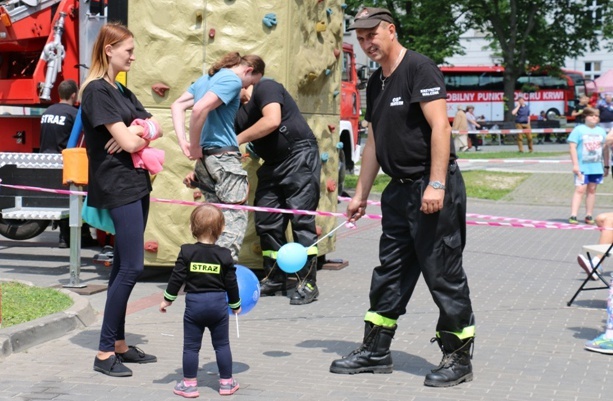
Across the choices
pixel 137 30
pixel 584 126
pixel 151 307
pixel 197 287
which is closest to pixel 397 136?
pixel 197 287

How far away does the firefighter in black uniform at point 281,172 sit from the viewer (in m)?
8.66

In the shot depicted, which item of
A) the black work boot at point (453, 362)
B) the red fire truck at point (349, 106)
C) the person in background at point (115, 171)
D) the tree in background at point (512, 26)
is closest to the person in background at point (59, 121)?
the person in background at point (115, 171)

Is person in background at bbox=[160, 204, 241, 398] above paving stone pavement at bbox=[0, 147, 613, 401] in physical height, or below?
above

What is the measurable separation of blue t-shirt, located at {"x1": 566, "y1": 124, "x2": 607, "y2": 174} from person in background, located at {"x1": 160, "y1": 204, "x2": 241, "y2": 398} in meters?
9.87

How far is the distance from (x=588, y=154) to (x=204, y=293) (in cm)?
1018

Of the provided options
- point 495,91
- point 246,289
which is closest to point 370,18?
point 246,289

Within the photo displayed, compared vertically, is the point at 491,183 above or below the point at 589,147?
below

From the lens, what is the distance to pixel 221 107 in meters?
7.75

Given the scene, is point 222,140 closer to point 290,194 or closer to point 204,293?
point 290,194

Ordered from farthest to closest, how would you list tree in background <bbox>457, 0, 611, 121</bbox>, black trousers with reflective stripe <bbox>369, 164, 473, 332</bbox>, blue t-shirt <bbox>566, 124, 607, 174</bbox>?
tree in background <bbox>457, 0, 611, 121</bbox>
blue t-shirt <bbox>566, 124, 607, 174</bbox>
black trousers with reflective stripe <bbox>369, 164, 473, 332</bbox>

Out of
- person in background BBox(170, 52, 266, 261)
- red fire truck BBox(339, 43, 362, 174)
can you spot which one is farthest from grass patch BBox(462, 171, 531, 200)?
person in background BBox(170, 52, 266, 261)

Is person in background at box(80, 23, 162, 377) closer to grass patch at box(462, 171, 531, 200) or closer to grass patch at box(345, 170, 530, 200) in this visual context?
grass patch at box(345, 170, 530, 200)

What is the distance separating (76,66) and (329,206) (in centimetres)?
355

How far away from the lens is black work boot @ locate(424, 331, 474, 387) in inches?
237
